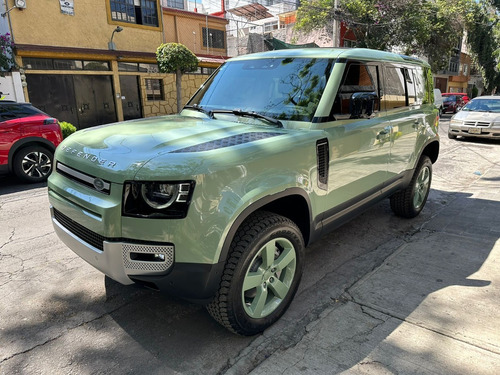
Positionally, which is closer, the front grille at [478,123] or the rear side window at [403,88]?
the rear side window at [403,88]

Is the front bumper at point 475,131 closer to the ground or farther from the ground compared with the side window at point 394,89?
closer to the ground

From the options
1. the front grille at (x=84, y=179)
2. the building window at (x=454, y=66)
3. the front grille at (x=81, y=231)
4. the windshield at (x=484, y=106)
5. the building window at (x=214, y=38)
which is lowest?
the front grille at (x=81, y=231)

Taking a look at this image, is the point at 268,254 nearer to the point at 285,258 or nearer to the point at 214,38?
the point at 285,258

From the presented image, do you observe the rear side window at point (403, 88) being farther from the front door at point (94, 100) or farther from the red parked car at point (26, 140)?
the front door at point (94, 100)

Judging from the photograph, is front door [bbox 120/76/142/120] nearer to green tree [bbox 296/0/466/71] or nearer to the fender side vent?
green tree [bbox 296/0/466/71]

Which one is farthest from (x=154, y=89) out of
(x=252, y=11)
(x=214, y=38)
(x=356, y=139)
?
(x=356, y=139)

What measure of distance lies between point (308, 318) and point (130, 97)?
18003 millimetres

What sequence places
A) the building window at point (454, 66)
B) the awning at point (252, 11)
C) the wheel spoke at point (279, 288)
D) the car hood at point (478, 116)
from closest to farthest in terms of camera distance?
the wheel spoke at point (279, 288) < the car hood at point (478, 116) < the awning at point (252, 11) < the building window at point (454, 66)

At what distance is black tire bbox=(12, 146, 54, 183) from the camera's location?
22.8 feet

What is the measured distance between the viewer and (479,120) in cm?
1162

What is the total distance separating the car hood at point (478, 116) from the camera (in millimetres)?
11477

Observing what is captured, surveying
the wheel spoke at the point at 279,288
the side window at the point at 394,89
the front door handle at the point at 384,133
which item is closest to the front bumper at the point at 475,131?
the side window at the point at 394,89

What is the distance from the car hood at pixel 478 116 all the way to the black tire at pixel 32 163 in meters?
12.0

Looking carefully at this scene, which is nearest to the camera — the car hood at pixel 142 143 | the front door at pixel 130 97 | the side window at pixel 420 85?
the car hood at pixel 142 143
